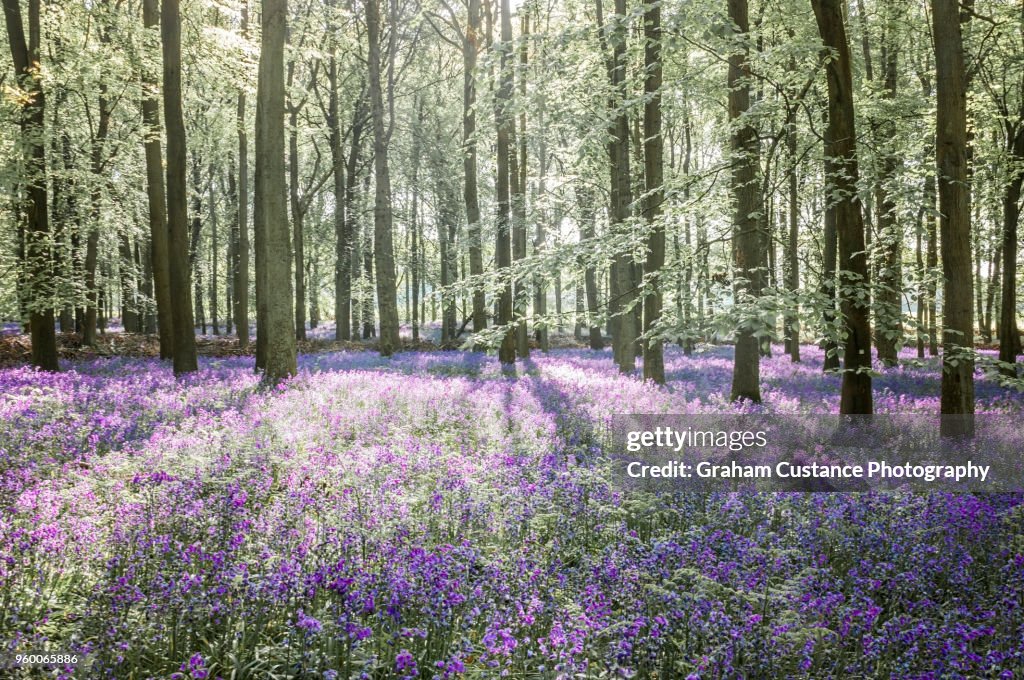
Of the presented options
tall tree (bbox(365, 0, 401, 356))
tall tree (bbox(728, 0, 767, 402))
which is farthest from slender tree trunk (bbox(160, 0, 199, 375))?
tall tree (bbox(728, 0, 767, 402))

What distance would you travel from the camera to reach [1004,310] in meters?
17.4

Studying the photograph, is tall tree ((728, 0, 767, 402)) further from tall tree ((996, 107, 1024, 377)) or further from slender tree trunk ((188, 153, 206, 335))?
slender tree trunk ((188, 153, 206, 335))

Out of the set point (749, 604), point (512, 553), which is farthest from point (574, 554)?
point (749, 604)

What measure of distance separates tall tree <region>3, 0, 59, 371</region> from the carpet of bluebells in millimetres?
7696

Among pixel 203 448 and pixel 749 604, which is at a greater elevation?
Result: pixel 203 448

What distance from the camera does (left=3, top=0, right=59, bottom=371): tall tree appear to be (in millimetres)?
13102

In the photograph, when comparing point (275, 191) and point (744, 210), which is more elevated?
point (275, 191)

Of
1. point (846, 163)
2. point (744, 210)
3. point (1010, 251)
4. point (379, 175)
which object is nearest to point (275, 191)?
point (744, 210)

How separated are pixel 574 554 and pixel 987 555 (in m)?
3.25

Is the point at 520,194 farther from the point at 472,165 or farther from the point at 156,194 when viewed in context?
the point at 156,194

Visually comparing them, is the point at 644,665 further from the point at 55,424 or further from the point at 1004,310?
the point at 1004,310

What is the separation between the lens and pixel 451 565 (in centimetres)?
383

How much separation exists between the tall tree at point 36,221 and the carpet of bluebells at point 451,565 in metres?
7.70

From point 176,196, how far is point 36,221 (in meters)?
3.07
